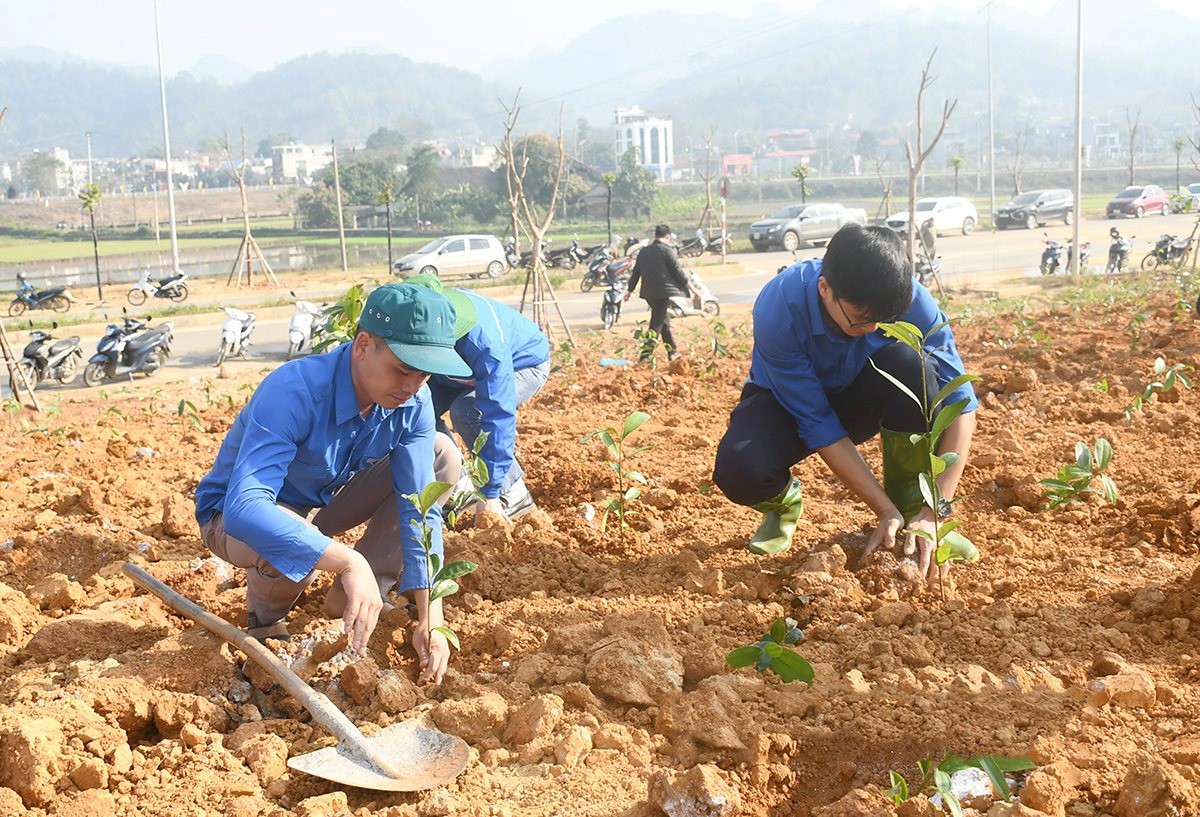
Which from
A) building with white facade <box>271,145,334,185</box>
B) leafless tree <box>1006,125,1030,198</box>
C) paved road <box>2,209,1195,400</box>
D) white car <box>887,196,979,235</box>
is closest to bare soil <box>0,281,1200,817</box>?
paved road <box>2,209,1195,400</box>

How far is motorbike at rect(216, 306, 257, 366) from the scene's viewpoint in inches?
445

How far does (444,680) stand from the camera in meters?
2.82

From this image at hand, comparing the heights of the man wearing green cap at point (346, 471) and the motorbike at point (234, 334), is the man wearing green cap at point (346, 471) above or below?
above

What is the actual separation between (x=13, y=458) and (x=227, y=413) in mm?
1256

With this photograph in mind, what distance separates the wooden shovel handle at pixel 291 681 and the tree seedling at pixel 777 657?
2.86ft

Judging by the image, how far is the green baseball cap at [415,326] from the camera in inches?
98.3

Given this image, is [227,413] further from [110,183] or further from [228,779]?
[110,183]

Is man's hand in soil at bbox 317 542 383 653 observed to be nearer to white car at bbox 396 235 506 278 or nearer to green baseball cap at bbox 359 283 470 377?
green baseball cap at bbox 359 283 470 377

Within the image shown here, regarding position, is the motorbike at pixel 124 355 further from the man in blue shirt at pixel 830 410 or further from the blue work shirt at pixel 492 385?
the man in blue shirt at pixel 830 410

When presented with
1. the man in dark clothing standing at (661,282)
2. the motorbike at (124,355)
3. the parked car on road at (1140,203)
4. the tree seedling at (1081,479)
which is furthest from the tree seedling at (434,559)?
the parked car on road at (1140,203)

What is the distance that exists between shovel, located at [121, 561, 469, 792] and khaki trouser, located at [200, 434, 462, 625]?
0.35 metres

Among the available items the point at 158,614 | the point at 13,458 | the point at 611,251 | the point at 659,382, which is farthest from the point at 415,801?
the point at 611,251

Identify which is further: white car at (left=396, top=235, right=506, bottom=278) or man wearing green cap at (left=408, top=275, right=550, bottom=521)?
white car at (left=396, top=235, right=506, bottom=278)

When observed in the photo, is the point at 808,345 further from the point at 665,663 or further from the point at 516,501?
the point at 516,501
